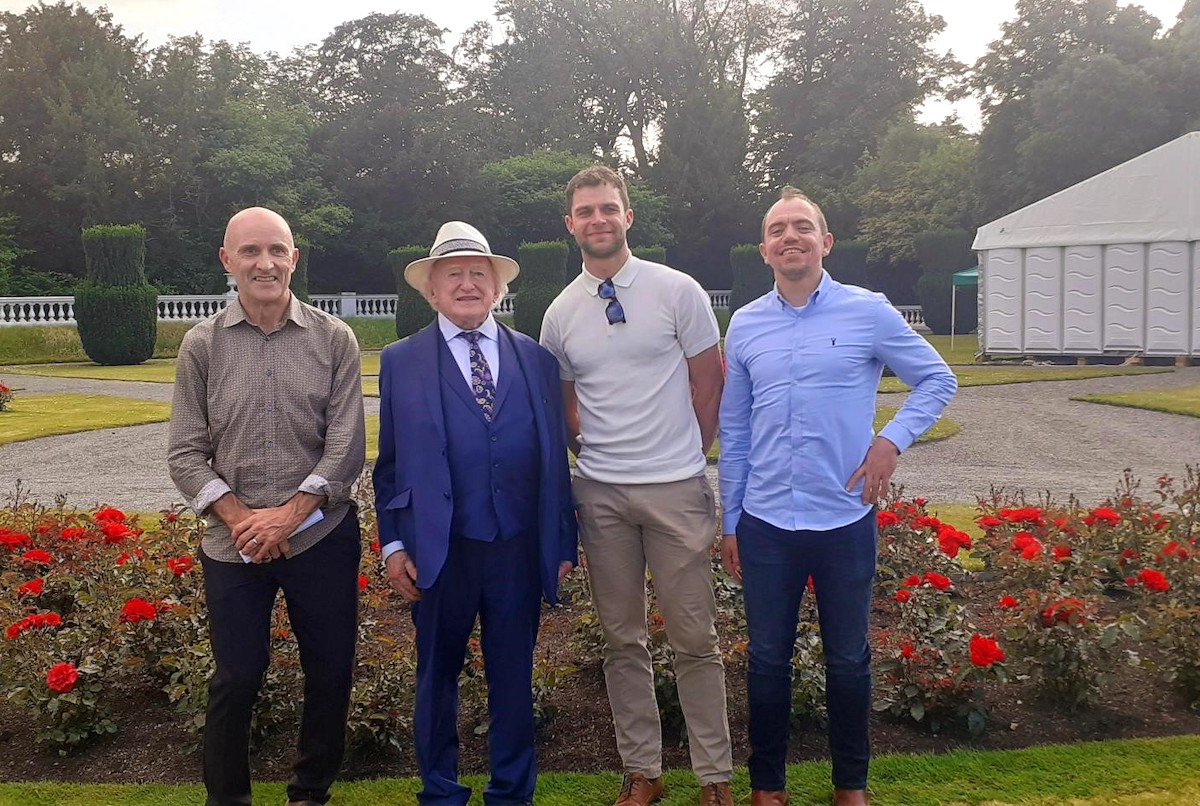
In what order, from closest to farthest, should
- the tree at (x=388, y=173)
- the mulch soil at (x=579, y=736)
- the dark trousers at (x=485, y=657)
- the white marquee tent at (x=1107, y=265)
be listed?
the dark trousers at (x=485, y=657), the mulch soil at (x=579, y=736), the white marquee tent at (x=1107, y=265), the tree at (x=388, y=173)

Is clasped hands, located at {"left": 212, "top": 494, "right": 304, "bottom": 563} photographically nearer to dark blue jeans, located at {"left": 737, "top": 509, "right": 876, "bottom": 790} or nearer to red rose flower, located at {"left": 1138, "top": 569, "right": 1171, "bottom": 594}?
dark blue jeans, located at {"left": 737, "top": 509, "right": 876, "bottom": 790}

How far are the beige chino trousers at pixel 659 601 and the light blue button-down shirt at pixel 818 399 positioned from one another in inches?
7.2

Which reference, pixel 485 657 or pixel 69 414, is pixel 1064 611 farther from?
pixel 69 414

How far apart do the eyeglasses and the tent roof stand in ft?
61.2

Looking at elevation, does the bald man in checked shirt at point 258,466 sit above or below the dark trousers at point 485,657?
above

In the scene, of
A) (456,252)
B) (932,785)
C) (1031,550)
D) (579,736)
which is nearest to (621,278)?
(456,252)

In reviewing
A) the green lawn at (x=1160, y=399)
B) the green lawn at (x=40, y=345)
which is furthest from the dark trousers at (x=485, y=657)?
the green lawn at (x=40, y=345)

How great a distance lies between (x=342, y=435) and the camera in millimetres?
3004

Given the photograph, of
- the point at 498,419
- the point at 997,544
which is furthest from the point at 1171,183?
the point at 498,419

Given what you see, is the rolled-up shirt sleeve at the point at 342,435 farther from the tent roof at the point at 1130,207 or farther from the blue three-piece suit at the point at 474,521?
the tent roof at the point at 1130,207

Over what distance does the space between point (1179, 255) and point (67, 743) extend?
19756 millimetres

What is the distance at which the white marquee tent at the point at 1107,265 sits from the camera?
18.8m

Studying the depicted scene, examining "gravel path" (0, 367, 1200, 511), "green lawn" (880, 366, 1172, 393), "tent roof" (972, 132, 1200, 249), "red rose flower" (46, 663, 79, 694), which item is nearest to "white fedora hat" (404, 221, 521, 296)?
"red rose flower" (46, 663, 79, 694)

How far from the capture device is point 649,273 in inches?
128
